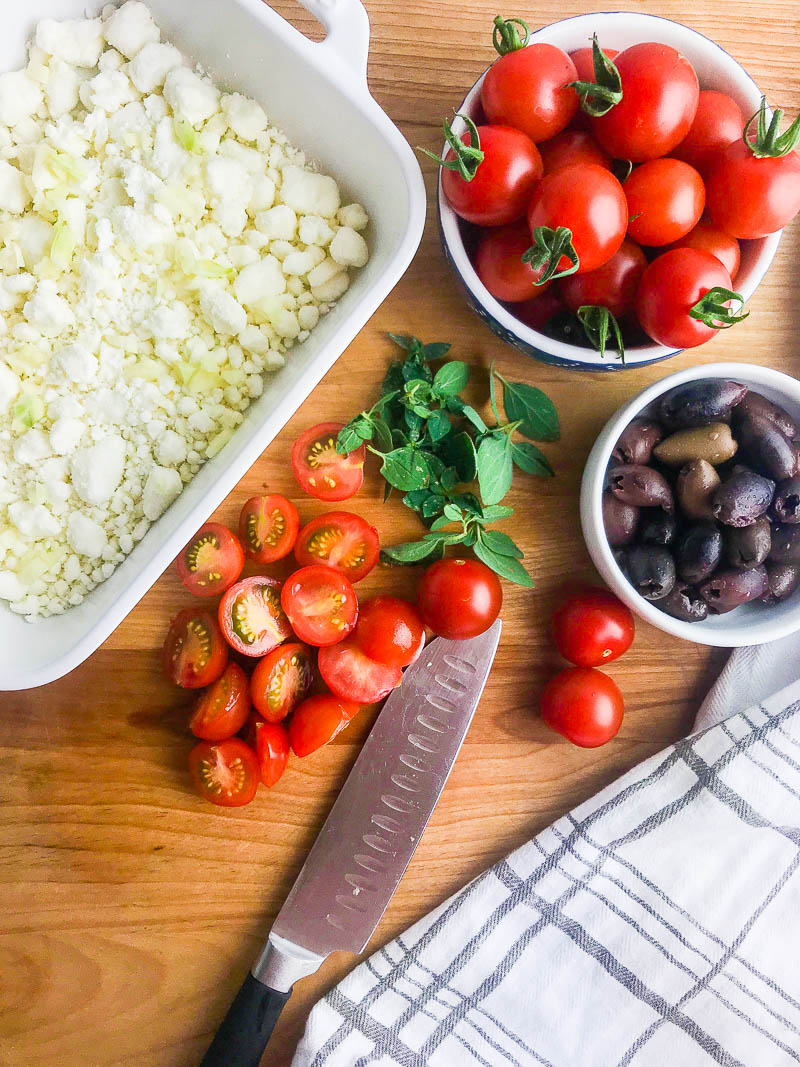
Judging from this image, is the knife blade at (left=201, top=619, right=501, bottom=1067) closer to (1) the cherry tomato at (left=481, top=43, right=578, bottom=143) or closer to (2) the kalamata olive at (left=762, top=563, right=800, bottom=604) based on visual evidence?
(2) the kalamata olive at (left=762, top=563, right=800, bottom=604)

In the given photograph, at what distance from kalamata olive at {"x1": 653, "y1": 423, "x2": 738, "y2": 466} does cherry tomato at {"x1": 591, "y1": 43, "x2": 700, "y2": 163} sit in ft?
0.83

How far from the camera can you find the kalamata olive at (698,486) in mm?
811

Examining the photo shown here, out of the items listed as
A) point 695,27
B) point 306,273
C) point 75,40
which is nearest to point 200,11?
point 75,40

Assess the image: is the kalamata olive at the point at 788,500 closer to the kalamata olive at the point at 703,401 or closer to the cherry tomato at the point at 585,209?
the kalamata olive at the point at 703,401

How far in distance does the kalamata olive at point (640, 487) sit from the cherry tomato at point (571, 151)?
0.28 metres

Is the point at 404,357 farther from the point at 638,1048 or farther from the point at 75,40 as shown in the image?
the point at 638,1048

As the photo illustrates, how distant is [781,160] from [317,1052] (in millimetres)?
970

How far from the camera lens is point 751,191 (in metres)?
0.71

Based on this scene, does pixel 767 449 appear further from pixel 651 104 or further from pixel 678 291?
pixel 651 104

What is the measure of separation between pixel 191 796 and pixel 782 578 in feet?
2.15

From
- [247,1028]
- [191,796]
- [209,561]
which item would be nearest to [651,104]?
[209,561]

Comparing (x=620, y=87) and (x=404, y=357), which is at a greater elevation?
(x=620, y=87)

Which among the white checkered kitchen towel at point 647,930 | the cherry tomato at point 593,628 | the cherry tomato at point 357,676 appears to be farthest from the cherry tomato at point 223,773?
the cherry tomato at point 593,628

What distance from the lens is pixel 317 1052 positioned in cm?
89
